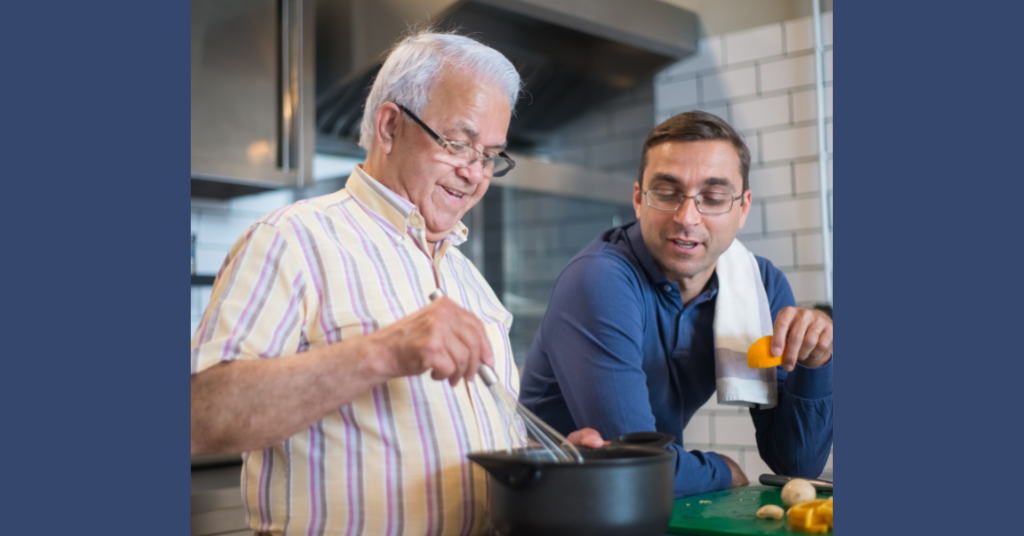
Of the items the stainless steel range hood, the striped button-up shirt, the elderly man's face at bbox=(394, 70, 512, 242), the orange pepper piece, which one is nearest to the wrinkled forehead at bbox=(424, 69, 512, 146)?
the elderly man's face at bbox=(394, 70, 512, 242)

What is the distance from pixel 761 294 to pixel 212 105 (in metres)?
1.39

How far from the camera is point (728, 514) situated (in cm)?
97

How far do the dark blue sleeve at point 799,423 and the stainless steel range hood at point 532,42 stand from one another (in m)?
1.11

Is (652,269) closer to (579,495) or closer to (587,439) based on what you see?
(587,439)

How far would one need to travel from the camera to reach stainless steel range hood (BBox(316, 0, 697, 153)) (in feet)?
6.64

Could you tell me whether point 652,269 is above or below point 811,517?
above

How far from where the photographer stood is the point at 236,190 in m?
2.19

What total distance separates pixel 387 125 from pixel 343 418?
0.38 metres

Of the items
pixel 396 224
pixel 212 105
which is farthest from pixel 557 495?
pixel 212 105

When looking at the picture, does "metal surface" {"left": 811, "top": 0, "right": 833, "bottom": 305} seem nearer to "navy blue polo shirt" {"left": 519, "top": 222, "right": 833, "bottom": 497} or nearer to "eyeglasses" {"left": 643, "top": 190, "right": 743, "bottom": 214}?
"navy blue polo shirt" {"left": 519, "top": 222, "right": 833, "bottom": 497}

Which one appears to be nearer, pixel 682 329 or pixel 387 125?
pixel 387 125

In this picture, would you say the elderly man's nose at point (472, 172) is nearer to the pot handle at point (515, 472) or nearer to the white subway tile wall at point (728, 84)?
the pot handle at point (515, 472)

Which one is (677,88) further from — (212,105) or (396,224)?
(396,224)

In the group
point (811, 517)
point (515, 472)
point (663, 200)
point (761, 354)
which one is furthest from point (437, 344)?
point (663, 200)
